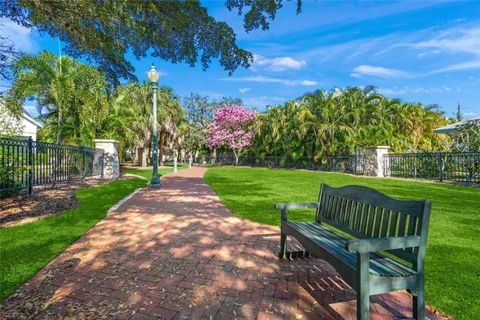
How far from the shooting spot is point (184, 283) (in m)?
3.16

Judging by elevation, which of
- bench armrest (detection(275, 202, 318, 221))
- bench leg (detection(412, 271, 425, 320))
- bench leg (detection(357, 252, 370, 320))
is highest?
bench armrest (detection(275, 202, 318, 221))

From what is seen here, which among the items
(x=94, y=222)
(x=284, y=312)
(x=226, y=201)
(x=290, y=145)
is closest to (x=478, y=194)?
(x=226, y=201)

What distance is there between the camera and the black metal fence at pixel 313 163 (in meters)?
20.0

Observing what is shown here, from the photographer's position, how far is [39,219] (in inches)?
229

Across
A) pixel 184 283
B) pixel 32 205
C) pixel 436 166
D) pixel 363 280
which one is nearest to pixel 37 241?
pixel 184 283

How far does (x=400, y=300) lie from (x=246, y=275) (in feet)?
5.55

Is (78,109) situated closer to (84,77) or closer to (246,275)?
(84,77)

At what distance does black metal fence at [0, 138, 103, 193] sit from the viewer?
7391 mm

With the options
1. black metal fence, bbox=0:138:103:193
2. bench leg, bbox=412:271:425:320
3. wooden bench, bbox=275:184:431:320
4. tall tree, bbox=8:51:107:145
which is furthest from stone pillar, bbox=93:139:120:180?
bench leg, bbox=412:271:425:320

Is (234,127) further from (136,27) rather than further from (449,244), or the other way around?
(449,244)

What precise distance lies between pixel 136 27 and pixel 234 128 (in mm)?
29554

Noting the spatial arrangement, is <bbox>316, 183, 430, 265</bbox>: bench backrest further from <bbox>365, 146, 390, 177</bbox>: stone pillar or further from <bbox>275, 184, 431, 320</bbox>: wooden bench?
<bbox>365, 146, 390, 177</bbox>: stone pillar

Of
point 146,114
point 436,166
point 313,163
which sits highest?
point 146,114

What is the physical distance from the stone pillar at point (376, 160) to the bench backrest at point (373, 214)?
15397 millimetres
